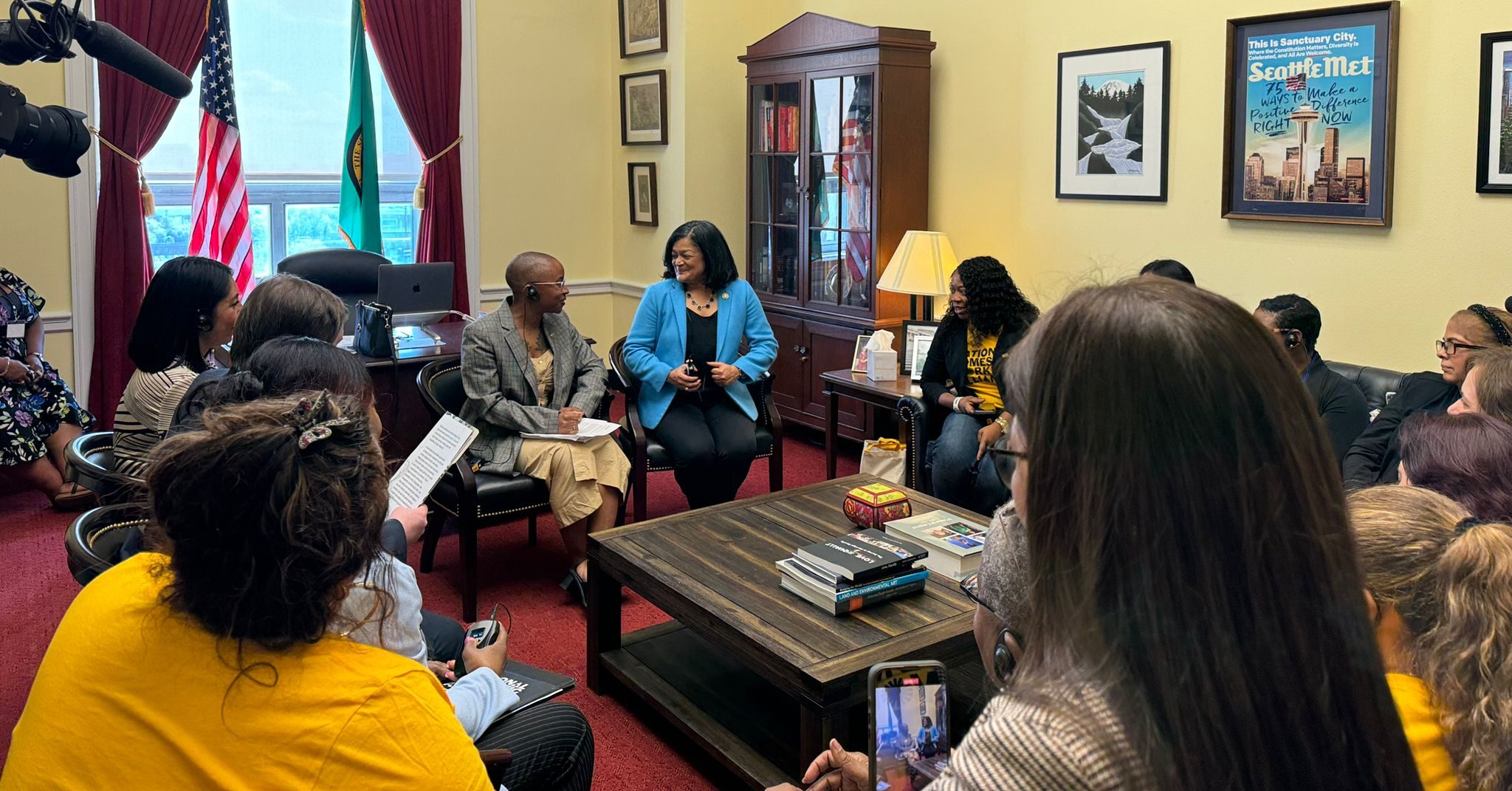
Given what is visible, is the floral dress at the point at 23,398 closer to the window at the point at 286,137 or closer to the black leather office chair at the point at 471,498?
the window at the point at 286,137

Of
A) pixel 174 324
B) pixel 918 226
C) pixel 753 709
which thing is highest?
pixel 918 226

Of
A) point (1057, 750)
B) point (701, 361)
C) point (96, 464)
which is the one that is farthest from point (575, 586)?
point (1057, 750)

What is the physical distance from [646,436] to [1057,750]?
3.62 meters

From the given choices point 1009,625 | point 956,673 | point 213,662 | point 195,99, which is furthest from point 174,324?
point 195,99

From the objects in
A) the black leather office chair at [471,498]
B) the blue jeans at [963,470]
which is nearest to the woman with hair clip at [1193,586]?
the black leather office chair at [471,498]

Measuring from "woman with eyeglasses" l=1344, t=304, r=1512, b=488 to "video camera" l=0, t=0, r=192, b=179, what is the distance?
2.95 metres

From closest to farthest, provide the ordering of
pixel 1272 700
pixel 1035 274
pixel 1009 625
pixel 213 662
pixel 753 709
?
pixel 1272 700 → pixel 213 662 → pixel 1009 625 → pixel 753 709 → pixel 1035 274

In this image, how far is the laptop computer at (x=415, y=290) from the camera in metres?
4.78

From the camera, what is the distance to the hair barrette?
128cm

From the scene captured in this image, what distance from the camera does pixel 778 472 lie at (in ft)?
15.1

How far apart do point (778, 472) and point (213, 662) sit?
3.43 m

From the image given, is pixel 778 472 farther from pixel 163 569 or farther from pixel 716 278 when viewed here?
pixel 163 569

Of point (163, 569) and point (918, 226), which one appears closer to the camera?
point (163, 569)

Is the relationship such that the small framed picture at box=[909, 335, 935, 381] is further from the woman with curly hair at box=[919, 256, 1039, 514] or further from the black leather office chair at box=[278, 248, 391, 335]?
the black leather office chair at box=[278, 248, 391, 335]
